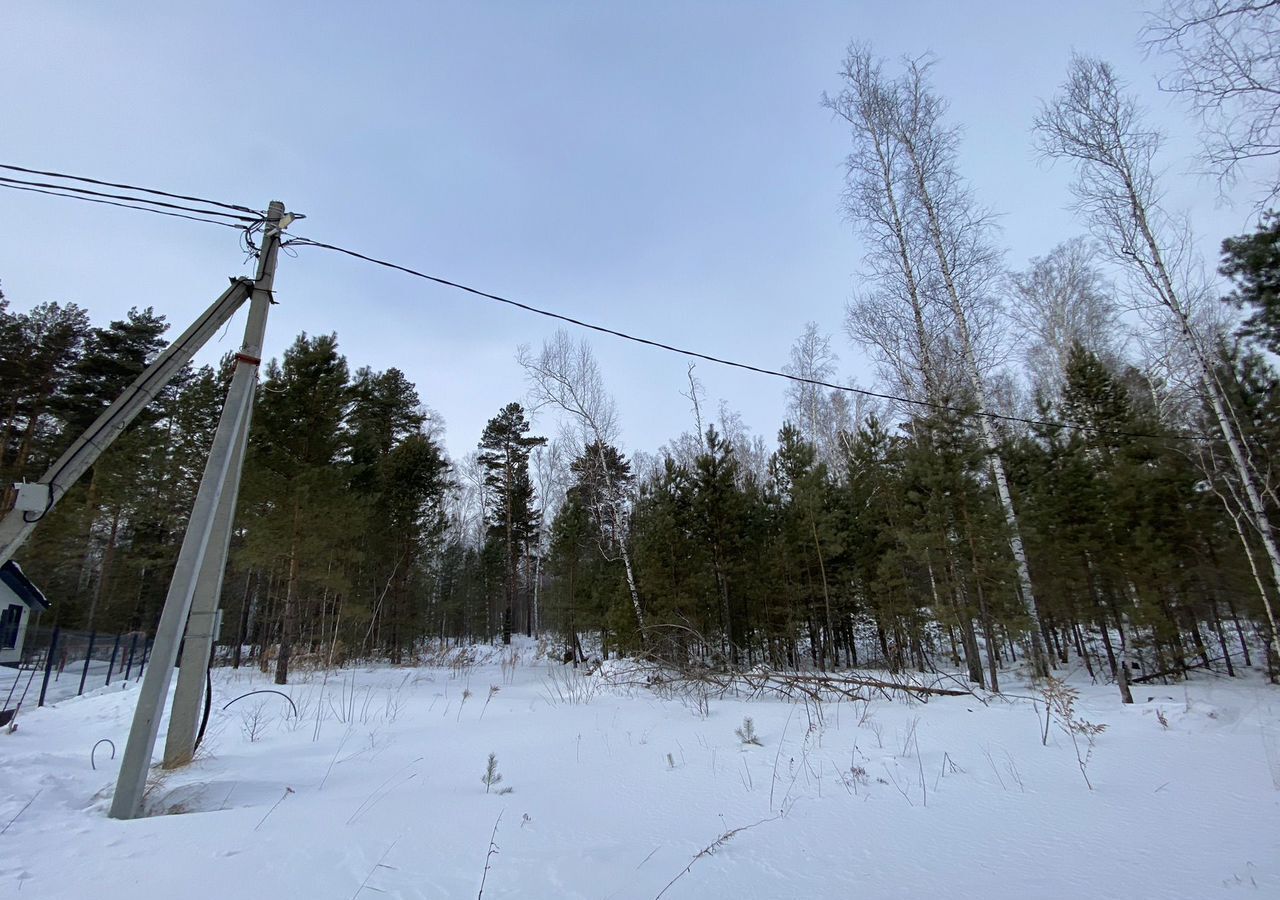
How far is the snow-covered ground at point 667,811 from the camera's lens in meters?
2.29

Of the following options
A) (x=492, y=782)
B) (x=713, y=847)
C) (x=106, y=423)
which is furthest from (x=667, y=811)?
(x=106, y=423)

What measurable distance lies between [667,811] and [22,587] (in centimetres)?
2817

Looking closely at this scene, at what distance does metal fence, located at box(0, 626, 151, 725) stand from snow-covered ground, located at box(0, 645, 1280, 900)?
10.4 meters

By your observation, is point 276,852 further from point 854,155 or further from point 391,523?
point 391,523

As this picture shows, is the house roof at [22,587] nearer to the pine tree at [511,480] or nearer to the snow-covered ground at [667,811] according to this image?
the pine tree at [511,480]

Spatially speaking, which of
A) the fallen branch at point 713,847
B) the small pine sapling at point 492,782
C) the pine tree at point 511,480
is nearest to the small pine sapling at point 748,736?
the fallen branch at point 713,847

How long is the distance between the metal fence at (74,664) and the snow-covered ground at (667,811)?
410 inches

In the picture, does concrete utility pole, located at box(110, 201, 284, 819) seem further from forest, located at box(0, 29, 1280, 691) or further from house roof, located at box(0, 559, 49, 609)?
house roof, located at box(0, 559, 49, 609)

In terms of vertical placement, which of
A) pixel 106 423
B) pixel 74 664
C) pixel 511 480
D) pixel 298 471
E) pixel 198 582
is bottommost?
pixel 74 664

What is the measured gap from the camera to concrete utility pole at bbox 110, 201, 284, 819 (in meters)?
3.45

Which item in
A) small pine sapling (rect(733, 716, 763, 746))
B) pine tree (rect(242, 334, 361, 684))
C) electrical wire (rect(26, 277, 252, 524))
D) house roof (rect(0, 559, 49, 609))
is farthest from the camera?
house roof (rect(0, 559, 49, 609))

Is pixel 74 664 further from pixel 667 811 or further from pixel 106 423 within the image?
pixel 667 811

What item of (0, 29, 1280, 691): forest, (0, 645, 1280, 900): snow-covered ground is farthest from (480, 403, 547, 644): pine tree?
(0, 645, 1280, 900): snow-covered ground

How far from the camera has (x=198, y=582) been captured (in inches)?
192
